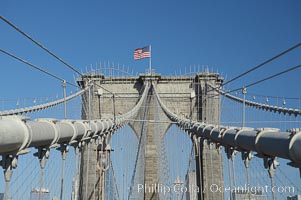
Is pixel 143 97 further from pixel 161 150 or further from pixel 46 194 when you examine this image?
pixel 46 194

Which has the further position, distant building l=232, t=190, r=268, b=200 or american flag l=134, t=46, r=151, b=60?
american flag l=134, t=46, r=151, b=60

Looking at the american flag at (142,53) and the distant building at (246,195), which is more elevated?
the american flag at (142,53)

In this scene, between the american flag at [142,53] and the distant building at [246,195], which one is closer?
the distant building at [246,195]

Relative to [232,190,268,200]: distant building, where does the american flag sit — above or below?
above

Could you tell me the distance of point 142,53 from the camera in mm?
20688

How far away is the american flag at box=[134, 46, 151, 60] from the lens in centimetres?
2040

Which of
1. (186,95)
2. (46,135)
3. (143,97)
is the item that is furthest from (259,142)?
(186,95)

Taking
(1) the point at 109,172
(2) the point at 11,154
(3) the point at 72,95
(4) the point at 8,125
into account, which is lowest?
(1) the point at 109,172

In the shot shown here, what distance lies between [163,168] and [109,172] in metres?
5.80

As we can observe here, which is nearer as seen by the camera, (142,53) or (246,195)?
(246,195)

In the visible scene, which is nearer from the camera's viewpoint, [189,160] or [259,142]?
[259,142]

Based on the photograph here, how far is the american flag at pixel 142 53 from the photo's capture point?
20.4 metres

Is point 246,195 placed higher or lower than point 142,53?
lower

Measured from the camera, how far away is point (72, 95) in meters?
11.4
